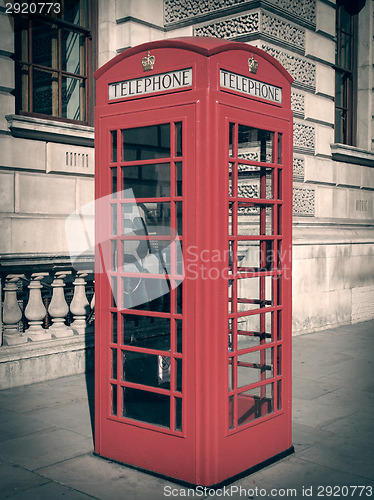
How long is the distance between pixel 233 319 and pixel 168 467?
0.96 meters

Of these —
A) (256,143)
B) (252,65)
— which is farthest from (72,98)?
(252,65)

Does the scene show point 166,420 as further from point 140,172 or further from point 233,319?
point 140,172

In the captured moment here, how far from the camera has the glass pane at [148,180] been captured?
3.71 m

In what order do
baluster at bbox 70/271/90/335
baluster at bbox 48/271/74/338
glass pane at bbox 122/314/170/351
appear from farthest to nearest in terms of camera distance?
1. baluster at bbox 70/271/90/335
2. baluster at bbox 48/271/74/338
3. glass pane at bbox 122/314/170/351

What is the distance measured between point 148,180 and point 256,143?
0.76m

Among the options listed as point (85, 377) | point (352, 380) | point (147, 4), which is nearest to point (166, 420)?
point (85, 377)

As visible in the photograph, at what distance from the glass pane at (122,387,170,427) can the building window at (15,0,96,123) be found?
16.8ft

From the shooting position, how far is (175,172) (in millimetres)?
3453

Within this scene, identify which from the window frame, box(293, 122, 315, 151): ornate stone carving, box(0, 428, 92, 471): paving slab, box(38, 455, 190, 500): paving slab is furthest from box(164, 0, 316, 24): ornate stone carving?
box(38, 455, 190, 500): paving slab

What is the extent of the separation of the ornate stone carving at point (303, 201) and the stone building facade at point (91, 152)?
0.08 feet

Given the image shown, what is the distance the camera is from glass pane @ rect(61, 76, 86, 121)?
8836 mm

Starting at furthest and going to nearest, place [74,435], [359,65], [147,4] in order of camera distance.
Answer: [359,65], [147,4], [74,435]

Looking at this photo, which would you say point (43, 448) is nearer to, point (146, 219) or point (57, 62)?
point (146, 219)

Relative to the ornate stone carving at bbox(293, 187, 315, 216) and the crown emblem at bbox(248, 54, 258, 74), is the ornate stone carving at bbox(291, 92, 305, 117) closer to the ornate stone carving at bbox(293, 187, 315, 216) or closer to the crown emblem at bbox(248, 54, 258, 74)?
the ornate stone carving at bbox(293, 187, 315, 216)
